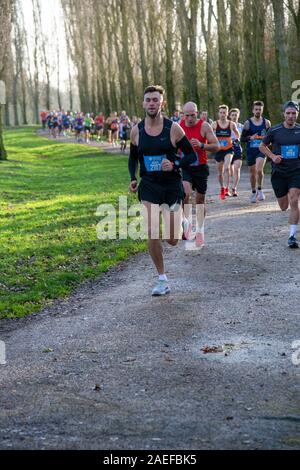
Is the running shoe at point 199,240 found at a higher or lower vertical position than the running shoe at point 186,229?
lower

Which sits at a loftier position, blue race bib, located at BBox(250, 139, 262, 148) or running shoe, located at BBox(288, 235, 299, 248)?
blue race bib, located at BBox(250, 139, 262, 148)

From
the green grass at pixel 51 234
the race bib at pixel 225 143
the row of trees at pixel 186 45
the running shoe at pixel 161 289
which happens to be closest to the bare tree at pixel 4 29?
the row of trees at pixel 186 45

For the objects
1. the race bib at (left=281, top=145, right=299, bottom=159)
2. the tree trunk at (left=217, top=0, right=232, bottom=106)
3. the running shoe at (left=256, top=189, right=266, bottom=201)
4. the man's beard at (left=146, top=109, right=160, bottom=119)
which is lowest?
the running shoe at (left=256, top=189, right=266, bottom=201)

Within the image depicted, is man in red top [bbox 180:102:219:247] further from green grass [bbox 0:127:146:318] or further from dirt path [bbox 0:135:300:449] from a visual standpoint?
dirt path [bbox 0:135:300:449]

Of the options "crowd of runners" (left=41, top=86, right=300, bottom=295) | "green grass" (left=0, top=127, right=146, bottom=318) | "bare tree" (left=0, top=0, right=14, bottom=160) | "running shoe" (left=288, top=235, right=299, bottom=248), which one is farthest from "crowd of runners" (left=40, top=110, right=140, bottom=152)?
"running shoe" (left=288, top=235, right=299, bottom=248)

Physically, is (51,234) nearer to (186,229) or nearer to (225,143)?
(186,229)

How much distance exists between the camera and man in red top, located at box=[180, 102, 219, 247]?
11677 mm

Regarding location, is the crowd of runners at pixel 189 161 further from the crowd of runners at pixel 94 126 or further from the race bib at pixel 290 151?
the crowd of runners at pixel 94 126

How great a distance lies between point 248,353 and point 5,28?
29.3 meters

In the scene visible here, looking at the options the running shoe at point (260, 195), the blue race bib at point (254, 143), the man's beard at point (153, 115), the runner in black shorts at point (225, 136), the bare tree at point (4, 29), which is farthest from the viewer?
the bare tree at point (4, 29)

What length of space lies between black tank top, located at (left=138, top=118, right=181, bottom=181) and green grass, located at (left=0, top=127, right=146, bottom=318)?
6.76 ft

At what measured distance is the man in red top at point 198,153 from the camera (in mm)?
11677

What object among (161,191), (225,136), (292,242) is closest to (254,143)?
(225,136)

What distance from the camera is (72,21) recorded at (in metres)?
63.2
